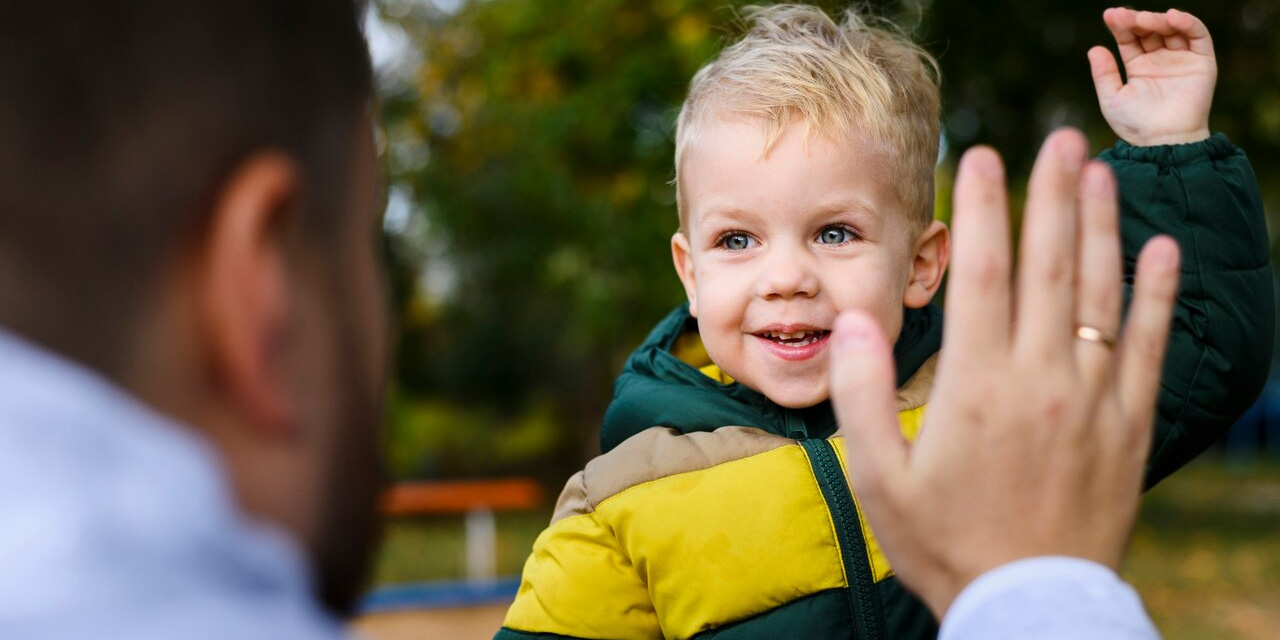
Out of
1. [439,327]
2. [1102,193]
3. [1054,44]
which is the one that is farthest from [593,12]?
[439,327]

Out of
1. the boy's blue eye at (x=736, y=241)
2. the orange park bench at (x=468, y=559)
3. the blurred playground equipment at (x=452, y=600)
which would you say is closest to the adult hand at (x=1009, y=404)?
the boy's blue eye at (x=736, y=241)

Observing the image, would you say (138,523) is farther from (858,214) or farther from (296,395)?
(858,214)

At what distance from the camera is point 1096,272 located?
98cm

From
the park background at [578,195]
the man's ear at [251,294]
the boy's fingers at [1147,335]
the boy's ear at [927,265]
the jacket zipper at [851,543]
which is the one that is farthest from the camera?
the park background at [578,195]

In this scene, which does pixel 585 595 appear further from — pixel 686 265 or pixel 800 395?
pixel 686 265

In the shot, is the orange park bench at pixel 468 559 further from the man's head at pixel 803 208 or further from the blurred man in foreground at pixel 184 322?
the blurred man in foreground at pixel 184 322

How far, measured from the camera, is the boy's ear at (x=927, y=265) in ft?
6.97

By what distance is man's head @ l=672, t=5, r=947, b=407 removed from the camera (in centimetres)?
197

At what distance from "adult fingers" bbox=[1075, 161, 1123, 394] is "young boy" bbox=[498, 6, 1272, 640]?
0.90 m

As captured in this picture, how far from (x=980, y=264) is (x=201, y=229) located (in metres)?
0.57

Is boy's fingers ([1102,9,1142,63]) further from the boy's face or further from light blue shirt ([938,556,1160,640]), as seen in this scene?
light blue shirt ([938,556,1160,640])

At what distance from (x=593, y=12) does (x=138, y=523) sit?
9.53 meters

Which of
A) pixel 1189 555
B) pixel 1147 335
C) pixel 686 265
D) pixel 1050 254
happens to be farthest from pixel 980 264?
pixel 1189 555

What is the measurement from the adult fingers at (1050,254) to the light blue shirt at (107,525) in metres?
0.58
